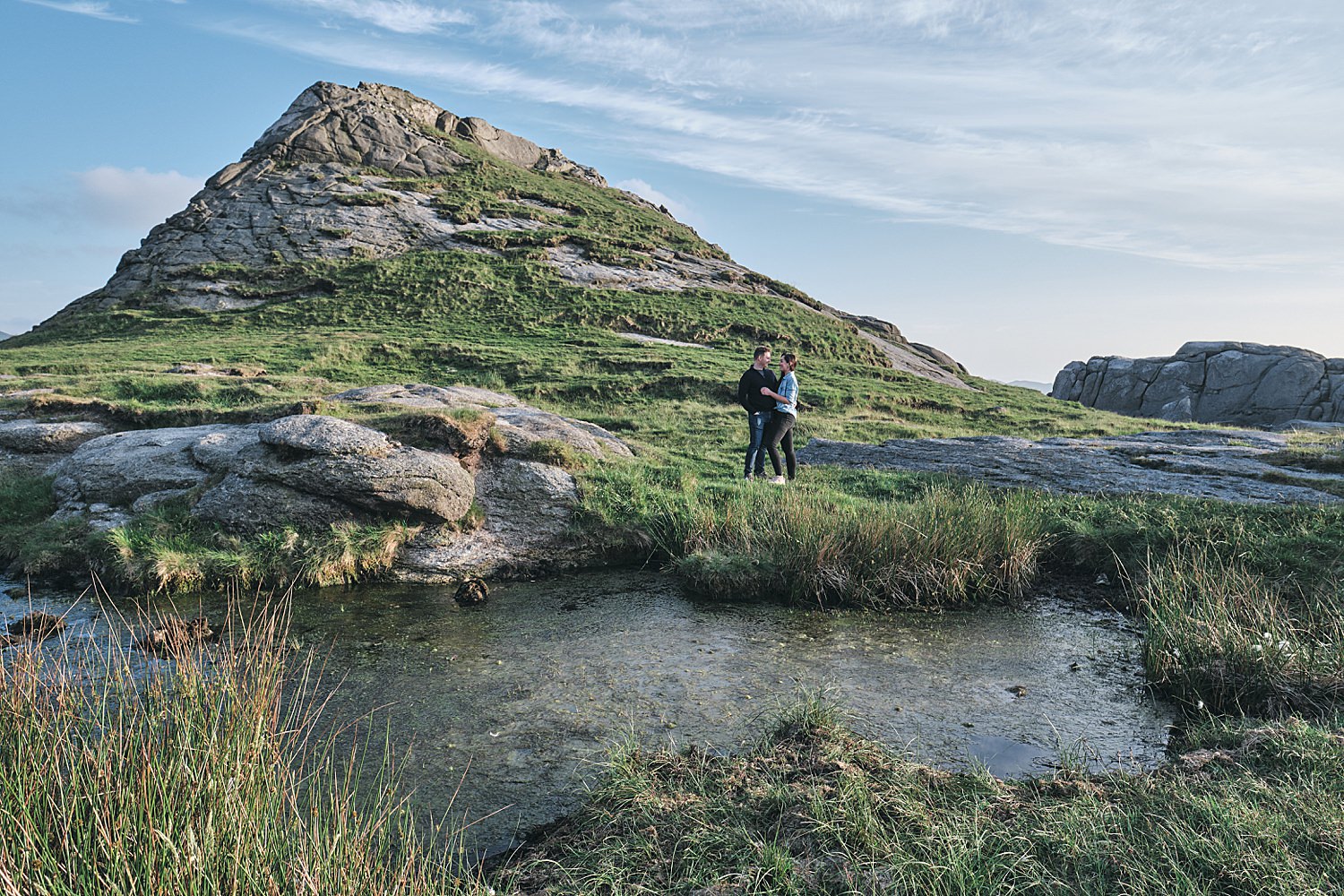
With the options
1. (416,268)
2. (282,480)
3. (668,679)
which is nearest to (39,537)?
(282,480)

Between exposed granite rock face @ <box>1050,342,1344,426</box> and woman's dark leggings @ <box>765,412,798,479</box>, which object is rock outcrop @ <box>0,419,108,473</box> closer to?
woman's dark leggings @ <box>765,412,798,479</box>

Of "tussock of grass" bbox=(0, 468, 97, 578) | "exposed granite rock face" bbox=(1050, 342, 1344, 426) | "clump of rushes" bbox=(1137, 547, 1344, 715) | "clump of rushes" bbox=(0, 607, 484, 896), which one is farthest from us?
"exposed granite rock face" bbox=(1050, 342, 1344, 426)

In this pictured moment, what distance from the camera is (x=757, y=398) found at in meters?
16.3

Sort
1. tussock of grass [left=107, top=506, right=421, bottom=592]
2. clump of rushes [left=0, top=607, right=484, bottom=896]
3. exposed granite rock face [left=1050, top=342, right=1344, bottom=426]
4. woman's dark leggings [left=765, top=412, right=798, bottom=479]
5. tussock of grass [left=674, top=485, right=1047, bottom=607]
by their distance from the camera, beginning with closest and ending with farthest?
clump of rushes [left=0, top=607, right=484, bottom=896] < tussock of grass [left=107, top=506, right=421, bottom=592] < tussock of grass [left=674, top=485, right=1047, bottom=607] < woman's dark leggings [left=765, top=412, right=798, bottom=479] < exposed granite rock face [left=1050, top=342, right=1344, bottom=426]

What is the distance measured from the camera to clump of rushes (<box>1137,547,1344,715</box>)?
23.3ft

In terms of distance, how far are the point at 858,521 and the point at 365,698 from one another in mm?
7014

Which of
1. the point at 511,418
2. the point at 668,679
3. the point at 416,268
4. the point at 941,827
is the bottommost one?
the point at 668,679

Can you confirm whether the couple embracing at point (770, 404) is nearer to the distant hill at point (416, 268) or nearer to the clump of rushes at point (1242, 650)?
the clump of rushes at point (1242, 650)

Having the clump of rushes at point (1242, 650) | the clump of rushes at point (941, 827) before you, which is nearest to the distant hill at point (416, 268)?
the clump of rushes at point (1242, 650)

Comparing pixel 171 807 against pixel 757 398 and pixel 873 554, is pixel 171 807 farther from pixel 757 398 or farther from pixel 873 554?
pixel 757 398

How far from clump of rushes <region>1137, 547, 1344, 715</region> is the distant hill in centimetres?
2832

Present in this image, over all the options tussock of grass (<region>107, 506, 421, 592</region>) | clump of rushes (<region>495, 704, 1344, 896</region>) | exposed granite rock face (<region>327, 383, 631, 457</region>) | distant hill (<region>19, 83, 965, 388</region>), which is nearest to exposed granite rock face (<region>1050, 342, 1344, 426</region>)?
distant hill (<region>19, 83, 965, 388</region>)

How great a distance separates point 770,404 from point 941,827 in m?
12.0

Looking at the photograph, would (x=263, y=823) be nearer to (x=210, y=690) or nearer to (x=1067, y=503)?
(x=210, y=690)
